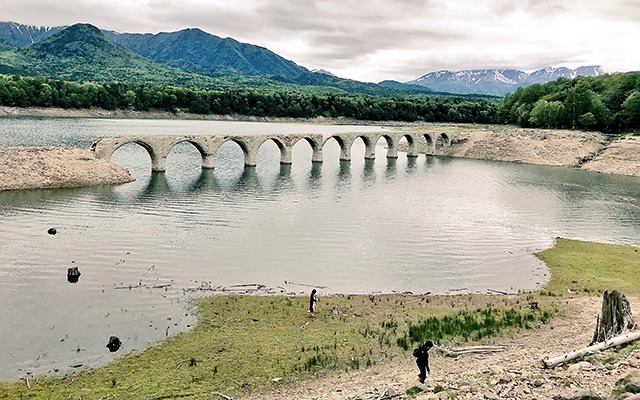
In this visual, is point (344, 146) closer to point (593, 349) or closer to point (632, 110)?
point (632, 110)

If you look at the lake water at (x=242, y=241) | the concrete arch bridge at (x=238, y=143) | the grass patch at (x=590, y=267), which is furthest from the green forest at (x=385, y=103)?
the grass patch at (x=590, y=267)

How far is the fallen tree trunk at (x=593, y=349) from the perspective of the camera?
55.6 ft

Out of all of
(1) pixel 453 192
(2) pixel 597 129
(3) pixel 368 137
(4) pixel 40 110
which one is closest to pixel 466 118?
(2) pixel 597 129

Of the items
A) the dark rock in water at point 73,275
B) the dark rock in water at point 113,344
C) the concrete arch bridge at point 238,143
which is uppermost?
the concrete arch bridge at point 238,143

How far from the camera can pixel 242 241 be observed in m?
37.8

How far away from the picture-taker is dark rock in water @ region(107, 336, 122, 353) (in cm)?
2078

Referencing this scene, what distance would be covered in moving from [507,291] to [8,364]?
23162 millimetres

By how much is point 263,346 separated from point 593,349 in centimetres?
1135

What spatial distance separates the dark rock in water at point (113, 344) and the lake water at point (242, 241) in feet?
0.86

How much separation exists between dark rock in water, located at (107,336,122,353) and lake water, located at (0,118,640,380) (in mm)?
262

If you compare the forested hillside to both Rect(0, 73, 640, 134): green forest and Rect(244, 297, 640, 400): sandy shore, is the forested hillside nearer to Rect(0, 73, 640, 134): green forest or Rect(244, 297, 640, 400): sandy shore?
Rect(0, 73, 640, 134): green forest

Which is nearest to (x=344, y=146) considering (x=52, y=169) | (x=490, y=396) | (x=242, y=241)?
(x=52, y=169)

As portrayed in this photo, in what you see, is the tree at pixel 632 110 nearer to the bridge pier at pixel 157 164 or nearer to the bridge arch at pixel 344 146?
the bridge arch at pixel 344 146

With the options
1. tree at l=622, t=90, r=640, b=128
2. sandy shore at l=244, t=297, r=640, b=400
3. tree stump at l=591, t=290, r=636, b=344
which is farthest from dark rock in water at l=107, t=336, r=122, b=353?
tree at l=622, t=90, r=640, b=128
